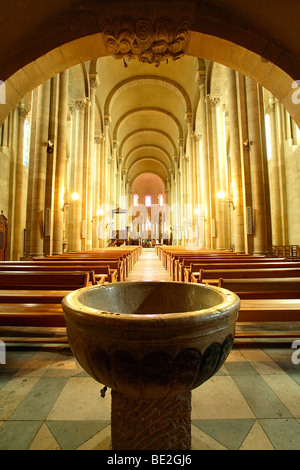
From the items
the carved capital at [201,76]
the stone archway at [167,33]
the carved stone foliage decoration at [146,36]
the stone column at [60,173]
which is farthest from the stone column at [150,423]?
the carved capital at [201,76]

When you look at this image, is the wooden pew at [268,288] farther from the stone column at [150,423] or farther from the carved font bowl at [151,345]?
the carved font bowl at [151,345]

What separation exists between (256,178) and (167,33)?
4.83m

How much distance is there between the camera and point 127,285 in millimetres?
1805

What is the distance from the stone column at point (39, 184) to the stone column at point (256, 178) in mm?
6837

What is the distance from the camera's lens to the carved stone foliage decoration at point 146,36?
14.1ft

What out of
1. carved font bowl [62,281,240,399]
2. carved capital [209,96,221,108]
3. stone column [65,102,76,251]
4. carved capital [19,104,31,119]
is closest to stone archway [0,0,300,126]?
carved font bowl [62,281,240,399]

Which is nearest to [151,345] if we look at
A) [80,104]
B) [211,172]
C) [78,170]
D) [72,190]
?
[72,190]

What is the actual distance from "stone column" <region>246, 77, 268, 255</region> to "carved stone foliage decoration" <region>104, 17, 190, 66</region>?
13.2 feet

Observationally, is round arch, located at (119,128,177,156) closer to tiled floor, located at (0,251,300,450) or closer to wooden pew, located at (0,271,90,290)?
wooden pew, located at (0,271,90,290)

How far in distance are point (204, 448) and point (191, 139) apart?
18.1 m

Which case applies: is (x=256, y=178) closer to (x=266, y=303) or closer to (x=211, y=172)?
(x=211, y=172)

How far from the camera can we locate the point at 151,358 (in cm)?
90

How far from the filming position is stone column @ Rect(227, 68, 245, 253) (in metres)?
8.02
